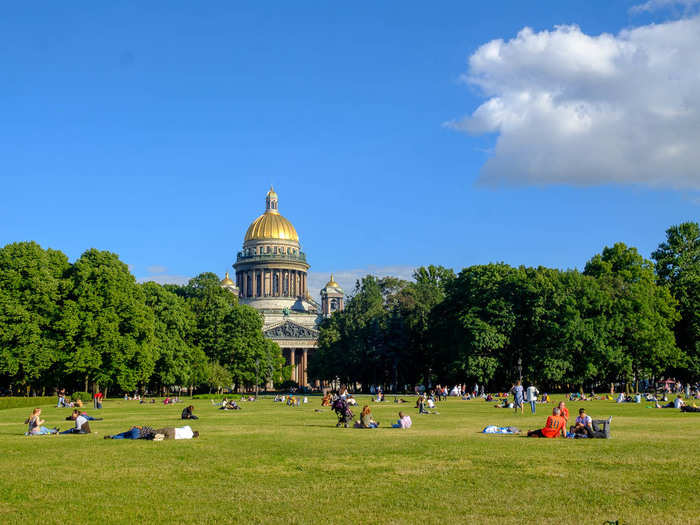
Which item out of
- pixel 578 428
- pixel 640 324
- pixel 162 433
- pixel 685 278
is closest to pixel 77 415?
pixel 162 433

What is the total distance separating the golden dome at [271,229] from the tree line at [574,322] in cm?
9911

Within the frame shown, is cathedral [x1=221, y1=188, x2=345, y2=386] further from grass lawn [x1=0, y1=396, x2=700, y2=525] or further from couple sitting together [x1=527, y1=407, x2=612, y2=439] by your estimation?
grass lawn [x1=0, y1=396, x2=700, y2=525]

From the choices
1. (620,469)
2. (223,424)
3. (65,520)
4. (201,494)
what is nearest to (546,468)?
(620,469)

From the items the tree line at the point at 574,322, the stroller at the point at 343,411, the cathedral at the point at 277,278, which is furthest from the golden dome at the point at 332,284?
the stroller at the point at 343,411

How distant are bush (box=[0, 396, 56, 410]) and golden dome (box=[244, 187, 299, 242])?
12911 centimetres

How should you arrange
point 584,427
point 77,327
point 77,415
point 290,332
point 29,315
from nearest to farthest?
point 584,427, point 77,415, point 29,315, point 77,327, point 290,332

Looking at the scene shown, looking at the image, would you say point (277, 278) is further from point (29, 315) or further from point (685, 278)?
point (29, 315)

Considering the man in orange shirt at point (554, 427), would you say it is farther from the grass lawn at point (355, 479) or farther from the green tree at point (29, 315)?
the green tree at point (29, 315)

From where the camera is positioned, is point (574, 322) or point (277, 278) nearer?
point (574, 322)

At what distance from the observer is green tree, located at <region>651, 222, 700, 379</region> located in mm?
78250

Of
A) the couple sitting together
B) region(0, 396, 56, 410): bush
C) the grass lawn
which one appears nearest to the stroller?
the grass lawn

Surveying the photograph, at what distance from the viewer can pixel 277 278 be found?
619ft

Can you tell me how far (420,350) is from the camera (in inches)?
3713

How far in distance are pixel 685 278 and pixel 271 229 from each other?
4713 inches
